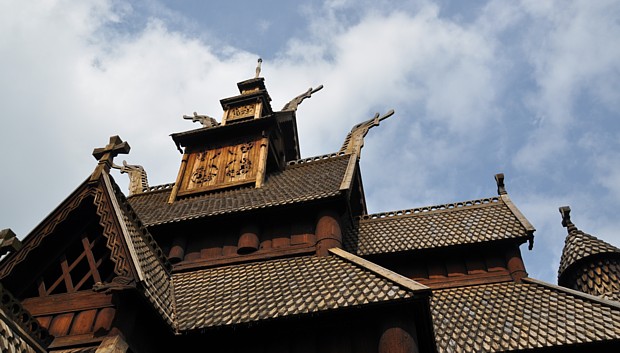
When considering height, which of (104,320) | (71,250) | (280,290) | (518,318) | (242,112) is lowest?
(104,320)

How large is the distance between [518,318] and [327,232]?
400 centimetres

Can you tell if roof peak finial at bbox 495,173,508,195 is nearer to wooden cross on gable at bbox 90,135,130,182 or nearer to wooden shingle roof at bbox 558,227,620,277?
wooden shingle roof at bbox 558,227,620,277

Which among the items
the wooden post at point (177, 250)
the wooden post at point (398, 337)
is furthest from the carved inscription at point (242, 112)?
the wooden post at point (398, 337)

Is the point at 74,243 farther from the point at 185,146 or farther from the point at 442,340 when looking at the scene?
the point at 185,146

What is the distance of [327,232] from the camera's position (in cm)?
1080

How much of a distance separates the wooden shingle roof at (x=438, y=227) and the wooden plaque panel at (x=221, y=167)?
3.67 meters

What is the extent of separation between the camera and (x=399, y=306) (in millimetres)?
7469

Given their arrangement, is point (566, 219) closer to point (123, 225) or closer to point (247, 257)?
point (247, 257)

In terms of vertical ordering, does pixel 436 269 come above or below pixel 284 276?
above

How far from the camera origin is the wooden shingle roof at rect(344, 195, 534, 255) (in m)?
Answer: 11.9

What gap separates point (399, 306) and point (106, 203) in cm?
498

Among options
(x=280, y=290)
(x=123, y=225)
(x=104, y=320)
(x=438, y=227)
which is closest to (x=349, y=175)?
(x=438, y=227)

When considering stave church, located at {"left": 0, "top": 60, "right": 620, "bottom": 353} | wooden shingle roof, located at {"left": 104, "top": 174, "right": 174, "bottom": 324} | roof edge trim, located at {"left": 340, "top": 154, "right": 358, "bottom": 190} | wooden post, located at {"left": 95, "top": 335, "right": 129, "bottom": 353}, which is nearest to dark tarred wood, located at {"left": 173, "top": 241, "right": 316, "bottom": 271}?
stave church, located at {"left": 0, "top": 60, "right": 620, "bottom": 353}

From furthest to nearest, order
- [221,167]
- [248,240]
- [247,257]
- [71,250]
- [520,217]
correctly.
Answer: [221,167] → [520,217] → [248,240] → [247,257] → [71,250]
